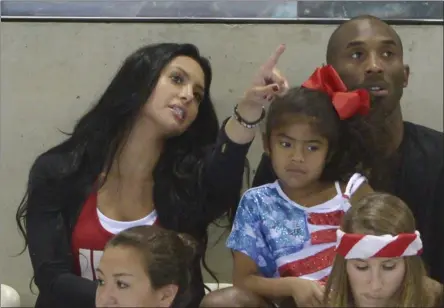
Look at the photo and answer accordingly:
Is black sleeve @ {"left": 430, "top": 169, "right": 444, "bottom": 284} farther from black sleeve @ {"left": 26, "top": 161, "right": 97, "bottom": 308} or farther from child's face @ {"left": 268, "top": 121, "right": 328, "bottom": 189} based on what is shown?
black sleeve @ {"left": 26, "top": 161, "right": 97, "bottom": 308}

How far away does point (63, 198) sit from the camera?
A: 1.47 meters

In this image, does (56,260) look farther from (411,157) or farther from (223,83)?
(411,157)

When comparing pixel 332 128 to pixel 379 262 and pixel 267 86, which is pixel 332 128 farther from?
pixel 379 262

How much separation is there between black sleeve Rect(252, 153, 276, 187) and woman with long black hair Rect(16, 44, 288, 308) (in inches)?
2.6

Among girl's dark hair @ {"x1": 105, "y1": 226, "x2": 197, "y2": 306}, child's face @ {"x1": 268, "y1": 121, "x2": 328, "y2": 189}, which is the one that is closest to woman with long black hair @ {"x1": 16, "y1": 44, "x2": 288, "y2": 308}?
child's face @ {"x1": 268, "y1": 121, "x2": 328, "y2": 189}

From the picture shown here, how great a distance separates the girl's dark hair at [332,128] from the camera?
51.6 inches

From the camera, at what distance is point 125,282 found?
3.68ft

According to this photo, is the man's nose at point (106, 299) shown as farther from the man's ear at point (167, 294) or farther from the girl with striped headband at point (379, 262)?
the girl with striped headband at point (379, 262)

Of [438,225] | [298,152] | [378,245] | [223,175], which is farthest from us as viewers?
[438,225]

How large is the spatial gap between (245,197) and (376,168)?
28 cm

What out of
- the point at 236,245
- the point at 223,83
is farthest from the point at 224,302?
the point at 223,83

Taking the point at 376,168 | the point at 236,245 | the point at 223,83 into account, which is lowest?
the point at 236,245

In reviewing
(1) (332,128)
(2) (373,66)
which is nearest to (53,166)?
(1) (332,128)

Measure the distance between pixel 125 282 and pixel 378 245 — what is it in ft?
1.26
